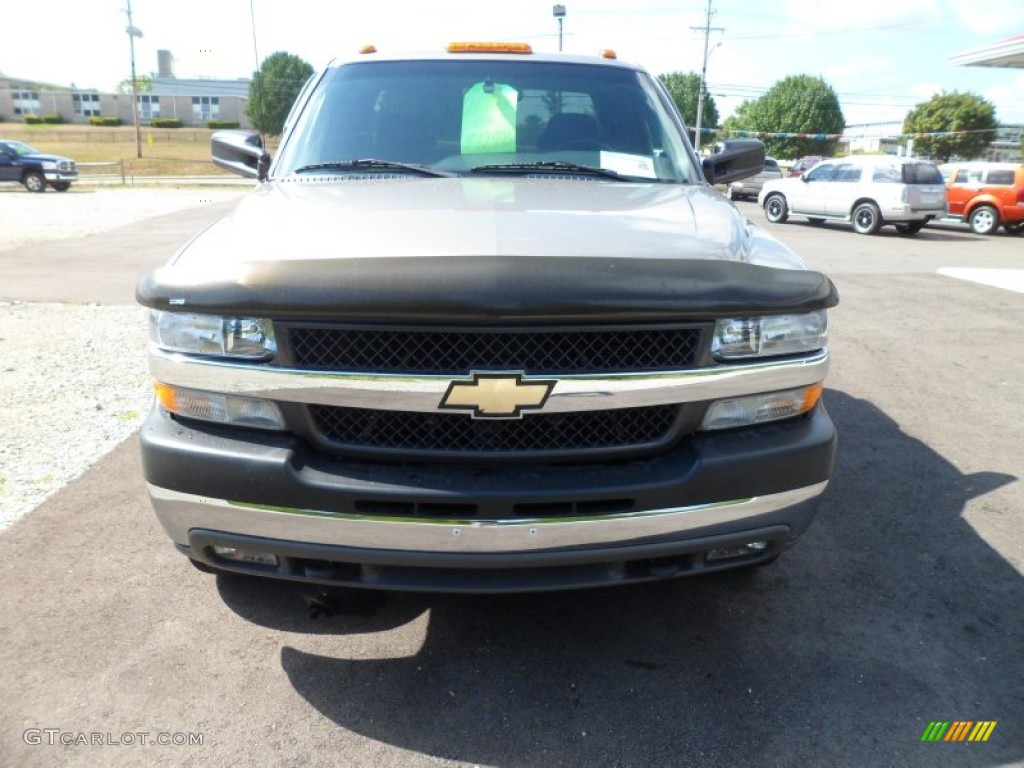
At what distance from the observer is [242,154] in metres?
4.20

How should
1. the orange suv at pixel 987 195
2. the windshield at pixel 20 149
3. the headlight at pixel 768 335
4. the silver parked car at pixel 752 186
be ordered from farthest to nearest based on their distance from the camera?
1. the silver parked car at pixel 752 186
2. the windshield at pixel 20 149
3. the orange suv at pixel 987 195
4. the headlight at pixel 768 335

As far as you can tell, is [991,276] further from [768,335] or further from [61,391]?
[61,391]

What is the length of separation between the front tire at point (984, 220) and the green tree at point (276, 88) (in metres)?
60.3

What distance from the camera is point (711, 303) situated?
Result: 2215mm

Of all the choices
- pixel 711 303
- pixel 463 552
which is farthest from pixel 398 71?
pixel 463 552

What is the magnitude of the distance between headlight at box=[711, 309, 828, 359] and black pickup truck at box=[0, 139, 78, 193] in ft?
100

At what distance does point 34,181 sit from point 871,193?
2613 centimetres

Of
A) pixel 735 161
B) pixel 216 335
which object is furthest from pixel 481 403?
pixel 735 161

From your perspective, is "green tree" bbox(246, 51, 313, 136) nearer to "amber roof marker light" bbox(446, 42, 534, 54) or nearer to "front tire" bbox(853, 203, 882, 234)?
"front tire" bbox(853, 203, 882, 234)

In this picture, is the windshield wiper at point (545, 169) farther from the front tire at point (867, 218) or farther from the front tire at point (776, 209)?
the front tire at point (776, 209)

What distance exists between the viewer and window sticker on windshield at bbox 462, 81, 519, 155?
3.52 m

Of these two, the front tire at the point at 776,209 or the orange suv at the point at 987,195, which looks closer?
the orange suv at the point at 987,195

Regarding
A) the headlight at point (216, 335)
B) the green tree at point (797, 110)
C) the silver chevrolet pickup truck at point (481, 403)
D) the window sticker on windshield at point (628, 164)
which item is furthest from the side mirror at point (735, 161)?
the green tree at point (797, 110)

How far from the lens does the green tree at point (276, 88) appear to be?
70.1m
